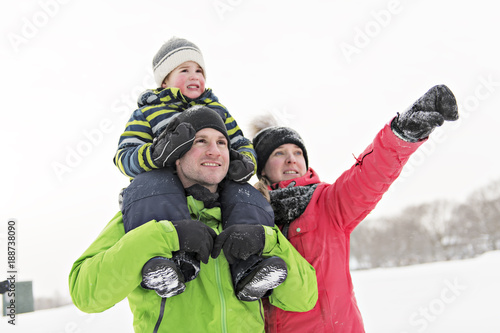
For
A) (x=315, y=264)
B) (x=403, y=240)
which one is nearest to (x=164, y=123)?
(x=315, y=264)

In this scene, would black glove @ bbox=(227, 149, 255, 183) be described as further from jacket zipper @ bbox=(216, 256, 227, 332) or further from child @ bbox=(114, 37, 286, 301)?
jacket zipper @ bbox=(216, 256, 227, 332)

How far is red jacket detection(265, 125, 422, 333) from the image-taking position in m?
2.12

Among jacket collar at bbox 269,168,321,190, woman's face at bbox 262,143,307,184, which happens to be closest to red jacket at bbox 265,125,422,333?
jacket collar at bbox 269,168,321,190

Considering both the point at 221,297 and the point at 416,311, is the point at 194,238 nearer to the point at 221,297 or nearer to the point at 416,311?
the point at 221,297

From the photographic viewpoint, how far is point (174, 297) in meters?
1.86

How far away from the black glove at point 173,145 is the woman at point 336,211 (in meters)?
0.72

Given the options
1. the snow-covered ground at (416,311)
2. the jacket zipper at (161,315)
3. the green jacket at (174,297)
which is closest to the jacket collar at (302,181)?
the green jacket at (174,297)

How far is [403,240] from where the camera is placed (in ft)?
143

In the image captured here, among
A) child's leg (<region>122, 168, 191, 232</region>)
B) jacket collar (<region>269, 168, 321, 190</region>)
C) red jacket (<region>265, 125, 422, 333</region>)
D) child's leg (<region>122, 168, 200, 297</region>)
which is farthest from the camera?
jacket collar (<region>269, 168, 321, 190</region>)

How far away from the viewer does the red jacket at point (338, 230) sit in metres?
2.12

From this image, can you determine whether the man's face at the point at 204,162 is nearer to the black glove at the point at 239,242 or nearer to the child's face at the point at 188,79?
the black glove at the point at 239,242

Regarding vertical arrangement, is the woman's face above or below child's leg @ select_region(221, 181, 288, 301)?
above

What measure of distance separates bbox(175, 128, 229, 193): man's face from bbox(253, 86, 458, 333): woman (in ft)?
1.56

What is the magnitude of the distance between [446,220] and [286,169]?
142 feet
